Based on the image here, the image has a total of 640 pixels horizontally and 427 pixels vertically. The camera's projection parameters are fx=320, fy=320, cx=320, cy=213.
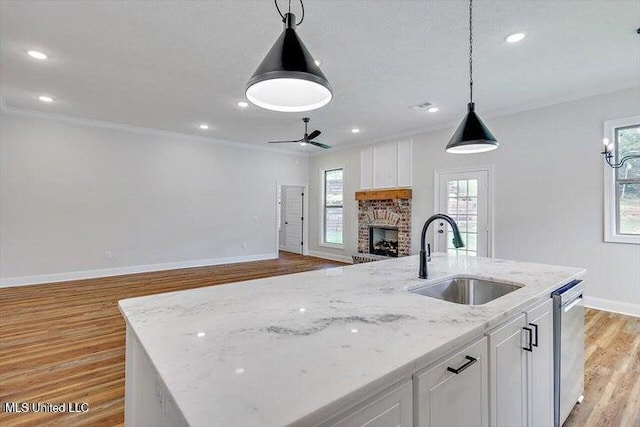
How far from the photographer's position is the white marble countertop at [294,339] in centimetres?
69

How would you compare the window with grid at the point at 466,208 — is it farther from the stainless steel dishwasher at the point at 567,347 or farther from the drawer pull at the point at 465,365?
the drawer pull at the point at 465,365

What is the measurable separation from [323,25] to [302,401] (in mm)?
2922

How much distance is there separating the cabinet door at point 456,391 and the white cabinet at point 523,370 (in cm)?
8

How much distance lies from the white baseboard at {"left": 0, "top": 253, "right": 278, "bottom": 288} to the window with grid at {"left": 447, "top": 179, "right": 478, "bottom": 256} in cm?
460

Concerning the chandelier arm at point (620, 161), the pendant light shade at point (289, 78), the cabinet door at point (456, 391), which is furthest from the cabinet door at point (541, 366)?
the chandelier arm at point (620, 161)

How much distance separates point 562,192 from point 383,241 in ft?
11.5

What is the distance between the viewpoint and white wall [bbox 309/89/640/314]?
4051mm

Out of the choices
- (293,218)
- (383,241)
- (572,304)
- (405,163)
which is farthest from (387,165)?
(572,304)

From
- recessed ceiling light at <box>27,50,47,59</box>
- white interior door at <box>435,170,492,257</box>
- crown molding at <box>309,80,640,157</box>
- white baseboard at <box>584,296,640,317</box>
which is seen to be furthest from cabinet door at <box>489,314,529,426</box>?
recessed ceiling light at <box>27,50,47,59</box>

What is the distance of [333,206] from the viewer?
8.31 metres

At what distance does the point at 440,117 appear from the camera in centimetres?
543

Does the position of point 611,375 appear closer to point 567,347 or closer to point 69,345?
point 567,347

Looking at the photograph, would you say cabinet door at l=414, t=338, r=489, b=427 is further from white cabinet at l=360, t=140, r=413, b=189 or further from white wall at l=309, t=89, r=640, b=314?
white cabinet at l=360, t=140, r=413, b=189

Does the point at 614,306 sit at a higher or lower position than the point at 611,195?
lower
